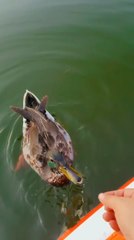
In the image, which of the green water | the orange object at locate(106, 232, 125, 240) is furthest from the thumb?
the green water

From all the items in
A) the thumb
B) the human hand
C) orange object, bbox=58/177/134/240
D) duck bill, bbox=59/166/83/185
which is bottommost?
orange object, bbox=58/177/134/240

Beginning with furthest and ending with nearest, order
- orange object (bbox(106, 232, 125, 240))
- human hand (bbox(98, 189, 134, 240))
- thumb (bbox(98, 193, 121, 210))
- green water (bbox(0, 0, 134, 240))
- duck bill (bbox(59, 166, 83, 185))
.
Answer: green water (bbox(0, 0, 134, 240)) < duck bill (bbox(59, 166, 83, 185)) < orange object (bbox(106, 232, 125, 240)) < thumb (bbox(98, 193, 121, 210)) < human hand (bbox(98, 189, 134, 240))

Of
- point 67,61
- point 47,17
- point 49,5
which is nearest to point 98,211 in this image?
point 67,61

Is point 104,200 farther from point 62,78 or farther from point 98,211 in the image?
point 62,78

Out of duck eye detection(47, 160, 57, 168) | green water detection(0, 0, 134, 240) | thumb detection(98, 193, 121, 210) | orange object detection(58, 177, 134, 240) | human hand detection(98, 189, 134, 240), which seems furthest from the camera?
green water detection(0, 0, 134, 240)

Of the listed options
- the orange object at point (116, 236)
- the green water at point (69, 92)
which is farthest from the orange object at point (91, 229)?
the green water at point (69, 92)

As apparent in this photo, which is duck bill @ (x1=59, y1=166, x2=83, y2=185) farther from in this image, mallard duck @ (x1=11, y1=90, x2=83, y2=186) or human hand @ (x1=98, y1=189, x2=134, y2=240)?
human hand @ (x1=98, y1=189, x2=134, y2=240)
